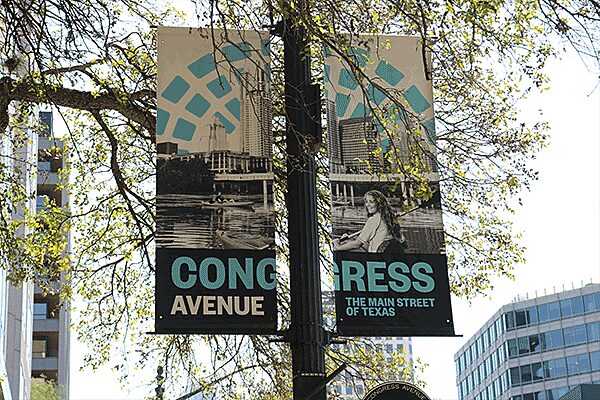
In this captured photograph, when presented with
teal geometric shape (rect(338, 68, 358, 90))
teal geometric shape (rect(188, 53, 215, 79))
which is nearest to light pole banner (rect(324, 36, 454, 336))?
teal geometric shape (rect(338, 68, 358, 90))

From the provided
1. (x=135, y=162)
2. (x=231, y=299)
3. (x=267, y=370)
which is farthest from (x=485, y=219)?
(x=231, y=299)

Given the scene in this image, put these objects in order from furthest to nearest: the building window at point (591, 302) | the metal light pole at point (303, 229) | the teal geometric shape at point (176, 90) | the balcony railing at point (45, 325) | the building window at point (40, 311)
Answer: the building window at point (591, 302)
the building window at point (40, 311)
the balcony railing at point (45, 325)
the teal geometric shape at point (176, 90)
the metal light pole at point (303, 229)

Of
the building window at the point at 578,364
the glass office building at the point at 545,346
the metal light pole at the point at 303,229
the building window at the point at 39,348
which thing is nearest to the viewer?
the metal light pole at the point at 303,229

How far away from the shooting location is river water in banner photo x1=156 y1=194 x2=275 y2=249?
9906 millimetres

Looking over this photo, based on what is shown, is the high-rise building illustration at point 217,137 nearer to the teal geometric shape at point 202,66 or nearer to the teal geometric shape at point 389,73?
the teal geometric shape at point 202,66

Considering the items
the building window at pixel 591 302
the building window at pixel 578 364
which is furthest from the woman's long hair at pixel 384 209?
the building window at pixel 591 302

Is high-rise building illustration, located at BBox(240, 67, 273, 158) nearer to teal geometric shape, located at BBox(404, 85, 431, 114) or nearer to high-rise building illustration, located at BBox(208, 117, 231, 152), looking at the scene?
high-rise building illustration, located at BBox(208, 117, 231, 152)

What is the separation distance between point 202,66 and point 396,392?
424 centimetres

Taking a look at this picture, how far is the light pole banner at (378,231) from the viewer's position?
976 cm

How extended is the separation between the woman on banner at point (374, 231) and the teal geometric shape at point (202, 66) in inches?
79.6

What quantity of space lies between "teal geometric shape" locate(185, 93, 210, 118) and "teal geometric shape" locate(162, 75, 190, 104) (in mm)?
117

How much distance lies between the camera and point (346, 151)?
33.7ft

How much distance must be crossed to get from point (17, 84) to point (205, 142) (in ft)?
10.2

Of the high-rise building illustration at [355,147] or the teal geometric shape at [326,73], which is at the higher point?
the teal geometric shape at [326,73]
